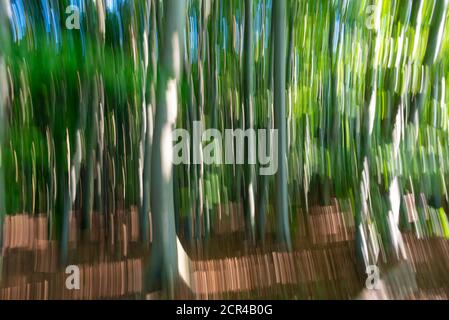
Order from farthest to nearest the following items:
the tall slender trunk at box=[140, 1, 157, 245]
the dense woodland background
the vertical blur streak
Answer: the tall slender trunk at box=[140, 1, 157, 245] → the dense woodland background → the vertical blur streak

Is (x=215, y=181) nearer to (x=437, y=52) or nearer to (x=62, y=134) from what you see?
(x=62, y=134)

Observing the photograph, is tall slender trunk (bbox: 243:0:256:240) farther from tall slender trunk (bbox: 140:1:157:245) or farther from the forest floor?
tall slender trunk (bbox: 140:1:157:245)

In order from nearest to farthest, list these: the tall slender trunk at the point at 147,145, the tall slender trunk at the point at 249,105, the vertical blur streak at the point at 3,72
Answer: the vertical blur streak at the point at 3,72, the tall slender trunk at the point at 147,145, the tall slender trunk at the point at 249,105

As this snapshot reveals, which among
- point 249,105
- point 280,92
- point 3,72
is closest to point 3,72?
point 3,72

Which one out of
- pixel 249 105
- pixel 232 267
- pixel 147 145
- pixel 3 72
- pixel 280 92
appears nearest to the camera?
pixel 3 72

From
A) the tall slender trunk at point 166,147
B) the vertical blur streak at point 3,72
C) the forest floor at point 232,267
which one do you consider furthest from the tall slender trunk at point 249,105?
the vertical blur streak at point 3,72

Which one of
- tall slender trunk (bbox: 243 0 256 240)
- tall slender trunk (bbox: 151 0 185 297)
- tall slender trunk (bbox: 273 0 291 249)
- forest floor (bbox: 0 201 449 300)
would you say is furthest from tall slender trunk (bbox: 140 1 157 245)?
tall slender trunk (bbox: 273 0 291 249)

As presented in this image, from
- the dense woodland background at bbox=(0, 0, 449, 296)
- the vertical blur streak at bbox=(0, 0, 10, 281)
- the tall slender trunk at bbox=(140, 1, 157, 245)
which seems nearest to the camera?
the vertical blur streak at bbox=(0, 0, 10, 281)

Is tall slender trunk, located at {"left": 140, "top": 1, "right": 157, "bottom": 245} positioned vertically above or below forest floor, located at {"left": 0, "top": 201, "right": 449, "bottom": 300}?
above

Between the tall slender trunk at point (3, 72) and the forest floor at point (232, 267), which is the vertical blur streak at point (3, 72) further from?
the forest floor at point (232, 267)

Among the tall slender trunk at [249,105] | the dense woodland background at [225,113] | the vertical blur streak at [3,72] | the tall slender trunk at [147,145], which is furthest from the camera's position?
the tall slender trunk at [249,105]

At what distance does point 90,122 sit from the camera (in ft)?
15.1

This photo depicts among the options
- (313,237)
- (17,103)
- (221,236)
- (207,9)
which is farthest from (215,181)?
(17,103)

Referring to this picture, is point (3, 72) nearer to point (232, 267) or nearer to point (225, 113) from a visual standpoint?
point (232, 267)
